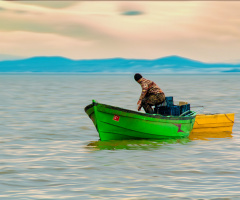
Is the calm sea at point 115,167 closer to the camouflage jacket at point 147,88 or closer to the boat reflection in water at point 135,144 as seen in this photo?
the boat reflection in water at point 135,144

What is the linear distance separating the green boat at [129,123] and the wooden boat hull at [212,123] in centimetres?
234

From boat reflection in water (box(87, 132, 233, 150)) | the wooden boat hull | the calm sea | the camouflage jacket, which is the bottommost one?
the calm sea

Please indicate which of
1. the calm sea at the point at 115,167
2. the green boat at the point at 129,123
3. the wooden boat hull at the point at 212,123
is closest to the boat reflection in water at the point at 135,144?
Result: the calm sea at the point at 115,167

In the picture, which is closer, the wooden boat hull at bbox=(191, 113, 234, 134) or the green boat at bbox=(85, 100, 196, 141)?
the green boat at bbox=(85, 100, 196, 141)

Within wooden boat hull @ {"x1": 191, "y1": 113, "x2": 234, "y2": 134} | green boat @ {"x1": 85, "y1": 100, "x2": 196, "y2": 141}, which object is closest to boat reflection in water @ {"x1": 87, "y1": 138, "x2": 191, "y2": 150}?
green boat @ {"x1": 85, "y1": 100, "x2": 196, "y2": 141}

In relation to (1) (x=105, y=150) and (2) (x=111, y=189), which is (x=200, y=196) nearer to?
(2) (x=111, y=189)

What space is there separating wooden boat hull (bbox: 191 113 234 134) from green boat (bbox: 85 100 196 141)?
2.34m

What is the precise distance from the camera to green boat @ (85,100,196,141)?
1647 cm

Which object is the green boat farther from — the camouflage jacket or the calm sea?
the camouflage jacket

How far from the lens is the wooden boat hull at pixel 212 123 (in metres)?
20.3

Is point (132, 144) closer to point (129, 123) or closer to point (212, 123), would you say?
point (129, 123)

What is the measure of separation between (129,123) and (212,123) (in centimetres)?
490

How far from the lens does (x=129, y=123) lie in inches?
662

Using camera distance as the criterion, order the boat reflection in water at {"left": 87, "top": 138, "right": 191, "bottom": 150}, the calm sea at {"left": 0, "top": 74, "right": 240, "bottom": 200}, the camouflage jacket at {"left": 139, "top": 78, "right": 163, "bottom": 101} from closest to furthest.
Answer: the calm sea at {"left": 0, "top": 74, "right": 240, "bottom": 200}, the boat reflection in water at {"left": 87, "top": 138, "right": 191, "bottom": 150}, the camouflage jacket at {"left": 139, "top": 78, "right": 163, "bottom": 101}
